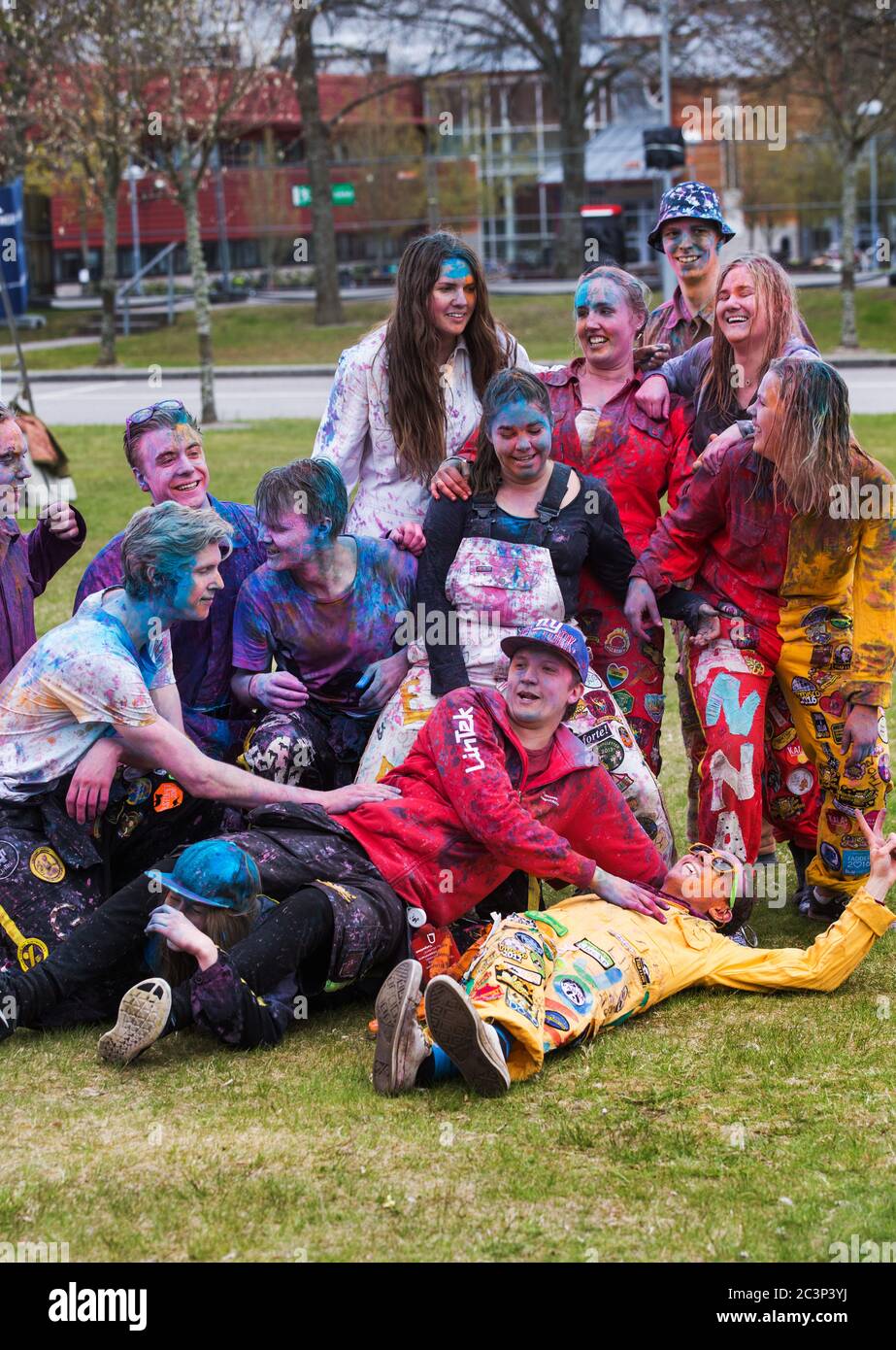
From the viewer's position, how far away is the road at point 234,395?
73.3 ft

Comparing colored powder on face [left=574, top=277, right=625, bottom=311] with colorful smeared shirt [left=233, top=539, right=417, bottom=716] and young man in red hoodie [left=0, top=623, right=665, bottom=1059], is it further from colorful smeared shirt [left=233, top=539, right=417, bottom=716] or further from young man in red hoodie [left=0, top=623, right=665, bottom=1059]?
young man in red hoodie [left=0, top=623, right=665, bottom=1059]

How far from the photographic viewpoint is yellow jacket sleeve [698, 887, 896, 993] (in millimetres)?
4758

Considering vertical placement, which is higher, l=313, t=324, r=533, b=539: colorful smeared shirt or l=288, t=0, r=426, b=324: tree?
l=288, t=0, r=426, b=324: tree

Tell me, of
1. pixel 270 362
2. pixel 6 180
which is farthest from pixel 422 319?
pixel 6 180

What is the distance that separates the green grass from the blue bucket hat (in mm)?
21405

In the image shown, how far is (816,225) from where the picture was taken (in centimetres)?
5106

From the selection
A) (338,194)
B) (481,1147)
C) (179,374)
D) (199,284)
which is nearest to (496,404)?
(481,1147)

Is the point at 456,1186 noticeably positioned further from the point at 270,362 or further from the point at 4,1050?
the point at 270,362

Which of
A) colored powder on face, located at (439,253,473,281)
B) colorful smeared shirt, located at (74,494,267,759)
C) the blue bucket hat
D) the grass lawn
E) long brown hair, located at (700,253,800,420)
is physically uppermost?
the blue bucket hat

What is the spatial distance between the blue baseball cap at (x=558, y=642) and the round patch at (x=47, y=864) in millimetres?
1463

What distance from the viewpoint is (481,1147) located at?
3.88 metres

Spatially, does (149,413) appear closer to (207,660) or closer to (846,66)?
(207,660)

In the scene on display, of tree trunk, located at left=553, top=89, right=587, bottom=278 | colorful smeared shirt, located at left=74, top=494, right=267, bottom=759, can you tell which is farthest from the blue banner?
tree trunk, located at left=553, top=89, right=587, bottom=278
